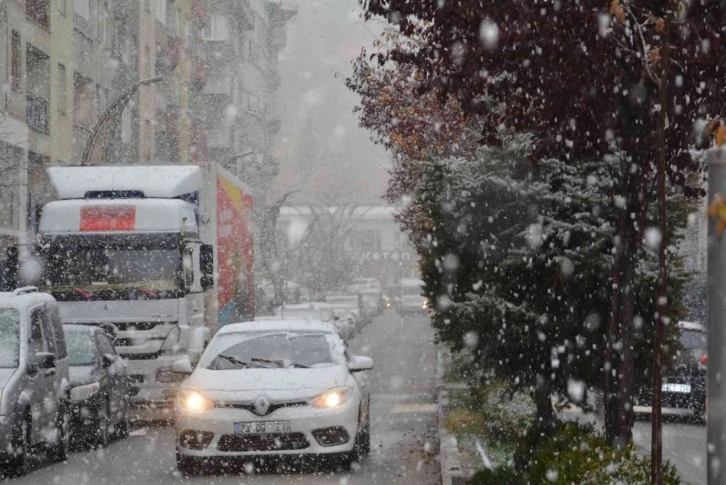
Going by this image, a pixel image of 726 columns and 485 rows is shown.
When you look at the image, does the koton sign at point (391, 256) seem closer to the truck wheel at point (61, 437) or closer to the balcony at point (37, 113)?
the balcony at point (37, 113)

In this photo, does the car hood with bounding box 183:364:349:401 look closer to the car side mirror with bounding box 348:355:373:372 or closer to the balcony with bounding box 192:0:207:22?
the car side mirror with bounding box 348:355:373:372

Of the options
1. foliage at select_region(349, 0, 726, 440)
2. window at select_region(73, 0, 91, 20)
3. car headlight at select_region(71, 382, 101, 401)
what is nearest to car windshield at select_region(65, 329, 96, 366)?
car headlight at select_region(71, 382, 101, 401)

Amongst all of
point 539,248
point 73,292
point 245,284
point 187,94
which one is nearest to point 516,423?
point 539,248

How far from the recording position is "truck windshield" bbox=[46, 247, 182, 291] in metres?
18.1

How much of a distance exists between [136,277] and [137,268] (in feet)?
0.42

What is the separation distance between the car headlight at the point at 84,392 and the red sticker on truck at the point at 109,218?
392 cm

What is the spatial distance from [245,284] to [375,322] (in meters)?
53.8

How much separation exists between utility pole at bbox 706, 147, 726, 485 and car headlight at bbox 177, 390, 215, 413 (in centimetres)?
853

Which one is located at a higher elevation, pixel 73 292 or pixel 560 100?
pixel 560 100

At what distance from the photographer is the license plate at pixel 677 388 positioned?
57.0ft

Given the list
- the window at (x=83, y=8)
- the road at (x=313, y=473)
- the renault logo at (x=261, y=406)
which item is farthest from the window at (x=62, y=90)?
the renault logo at (x=261, y=406)

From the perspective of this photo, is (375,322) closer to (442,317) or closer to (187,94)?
(187,94)

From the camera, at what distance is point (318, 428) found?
39.7 ft

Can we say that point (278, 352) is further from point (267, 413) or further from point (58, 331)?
point (58, 331)
